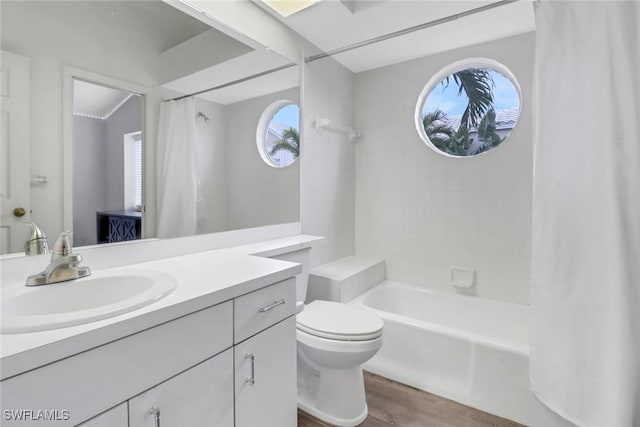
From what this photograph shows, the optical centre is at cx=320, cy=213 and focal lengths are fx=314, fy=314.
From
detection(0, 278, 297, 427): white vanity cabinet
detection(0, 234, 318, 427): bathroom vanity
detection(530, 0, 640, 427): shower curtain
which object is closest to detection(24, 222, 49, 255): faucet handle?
detection(0, 234, 318, 427): bathroom vanity

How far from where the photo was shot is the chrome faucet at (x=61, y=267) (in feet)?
2.88

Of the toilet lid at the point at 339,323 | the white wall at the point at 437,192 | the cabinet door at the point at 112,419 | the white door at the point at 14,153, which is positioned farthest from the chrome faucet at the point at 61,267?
the white wall at the point at 437,192

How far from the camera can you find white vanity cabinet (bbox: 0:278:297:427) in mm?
597

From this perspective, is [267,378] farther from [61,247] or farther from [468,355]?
[468,355]

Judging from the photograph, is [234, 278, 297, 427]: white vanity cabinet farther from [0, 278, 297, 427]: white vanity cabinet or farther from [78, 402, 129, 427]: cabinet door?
[78, 402, 129, 427]: cabinet door

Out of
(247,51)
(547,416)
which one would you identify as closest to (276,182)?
(247,51)

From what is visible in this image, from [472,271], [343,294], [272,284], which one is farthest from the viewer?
[472,271]

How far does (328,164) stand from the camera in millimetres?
2445

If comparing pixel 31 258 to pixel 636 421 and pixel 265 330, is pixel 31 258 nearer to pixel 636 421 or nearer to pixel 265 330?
pixel 265 330

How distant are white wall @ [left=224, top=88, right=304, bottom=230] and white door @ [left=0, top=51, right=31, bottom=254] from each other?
31.8 inches

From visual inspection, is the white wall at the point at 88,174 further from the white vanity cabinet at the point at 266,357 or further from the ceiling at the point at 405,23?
the ceiling at the point at 405,23

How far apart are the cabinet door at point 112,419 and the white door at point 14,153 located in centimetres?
63

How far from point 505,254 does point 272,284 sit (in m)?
1.84

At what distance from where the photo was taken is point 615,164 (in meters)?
1.31
